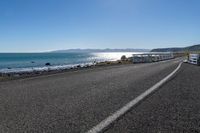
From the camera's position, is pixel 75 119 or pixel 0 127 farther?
pixel 75 119

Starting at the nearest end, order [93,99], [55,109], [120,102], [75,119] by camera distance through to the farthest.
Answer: [75,119] < [55,109] < [120,102] < [93,99]

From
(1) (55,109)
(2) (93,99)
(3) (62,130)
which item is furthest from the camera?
(2) (93,99)

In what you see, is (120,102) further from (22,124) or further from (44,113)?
(22,124)

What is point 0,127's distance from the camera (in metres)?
3.88

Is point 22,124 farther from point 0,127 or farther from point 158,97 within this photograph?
point 158,97

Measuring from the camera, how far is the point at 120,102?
19.4 ft

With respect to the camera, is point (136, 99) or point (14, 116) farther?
point (136, 99)

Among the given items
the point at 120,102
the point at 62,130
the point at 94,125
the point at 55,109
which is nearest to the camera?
the point at 62,130

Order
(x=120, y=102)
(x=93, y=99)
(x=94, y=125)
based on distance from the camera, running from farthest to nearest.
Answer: (x=93, y=99) → (x=120, y=102) → (x=94, y=125)

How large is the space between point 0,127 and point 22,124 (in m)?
0.32

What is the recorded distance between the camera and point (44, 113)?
480cm

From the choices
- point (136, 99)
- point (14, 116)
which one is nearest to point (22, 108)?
point (14, 116)

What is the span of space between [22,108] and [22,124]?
1339mm

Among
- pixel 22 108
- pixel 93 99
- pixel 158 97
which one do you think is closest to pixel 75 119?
pixel 22 108
